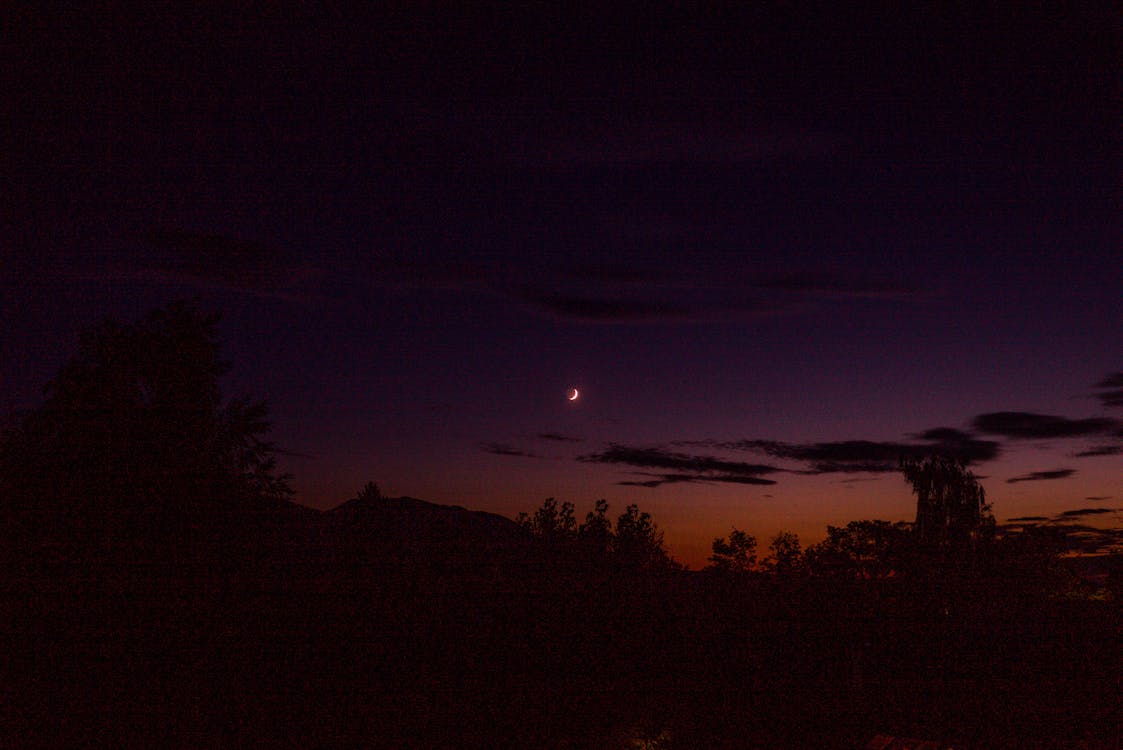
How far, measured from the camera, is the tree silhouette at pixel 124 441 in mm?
11820

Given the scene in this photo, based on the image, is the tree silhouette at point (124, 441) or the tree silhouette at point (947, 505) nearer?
the tree silhouette at point (124, 441)

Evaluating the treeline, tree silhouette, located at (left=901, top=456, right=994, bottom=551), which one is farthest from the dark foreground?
tree silhouette, located at (left=901, top=456, right=994, bottom=551)

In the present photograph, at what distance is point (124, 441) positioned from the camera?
12.0 m

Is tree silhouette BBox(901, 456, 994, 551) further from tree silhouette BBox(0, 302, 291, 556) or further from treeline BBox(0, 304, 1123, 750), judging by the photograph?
tree silhouette BBox(0, 302, 291, 556)

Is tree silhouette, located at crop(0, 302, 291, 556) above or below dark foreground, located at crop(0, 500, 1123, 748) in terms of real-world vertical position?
above

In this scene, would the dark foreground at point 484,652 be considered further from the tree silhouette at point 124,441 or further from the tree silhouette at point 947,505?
the tree silhouette at point 947,505

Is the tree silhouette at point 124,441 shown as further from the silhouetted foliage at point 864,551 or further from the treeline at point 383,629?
the silhouetted foliage at point 864,551

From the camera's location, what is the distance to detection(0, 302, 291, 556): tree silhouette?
1182 centimetres

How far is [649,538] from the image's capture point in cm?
4147

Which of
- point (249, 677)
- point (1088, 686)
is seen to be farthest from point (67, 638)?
point (1088, 686)

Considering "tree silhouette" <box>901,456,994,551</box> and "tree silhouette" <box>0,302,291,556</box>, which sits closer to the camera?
"tree silhouette" <box>0,302,291,556</box>

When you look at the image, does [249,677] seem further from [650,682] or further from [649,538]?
[649,538]

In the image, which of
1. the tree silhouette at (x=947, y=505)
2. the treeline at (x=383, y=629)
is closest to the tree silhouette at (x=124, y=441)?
the treeline at (x=383, y=629)

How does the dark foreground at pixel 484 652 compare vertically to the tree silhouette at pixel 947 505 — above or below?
below
